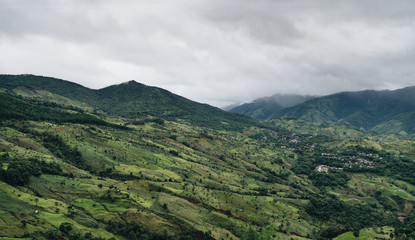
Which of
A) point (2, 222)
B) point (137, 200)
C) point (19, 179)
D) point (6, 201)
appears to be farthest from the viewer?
point (137, 200)

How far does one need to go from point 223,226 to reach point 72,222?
9858cm

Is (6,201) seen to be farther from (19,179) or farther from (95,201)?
(95,201)

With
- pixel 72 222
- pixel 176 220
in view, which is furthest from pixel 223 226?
pixel 72 222

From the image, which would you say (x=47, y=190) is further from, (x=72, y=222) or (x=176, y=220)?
(x=176, y=220)

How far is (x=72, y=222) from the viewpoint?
130375mm

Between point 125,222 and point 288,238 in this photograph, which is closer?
point 125,222

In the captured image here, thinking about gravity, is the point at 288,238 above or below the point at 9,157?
below

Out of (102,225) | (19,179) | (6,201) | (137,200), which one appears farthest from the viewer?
(137,200)

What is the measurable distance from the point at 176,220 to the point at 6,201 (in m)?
90.3

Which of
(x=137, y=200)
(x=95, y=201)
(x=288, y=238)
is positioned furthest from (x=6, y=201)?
(x=288, y=238)

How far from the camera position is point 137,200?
175 metres

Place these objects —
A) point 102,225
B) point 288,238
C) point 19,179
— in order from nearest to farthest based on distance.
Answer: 1. point 102,225
2. point 19,179
3. point 288,238

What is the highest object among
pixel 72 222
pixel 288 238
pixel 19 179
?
pixel 19 179

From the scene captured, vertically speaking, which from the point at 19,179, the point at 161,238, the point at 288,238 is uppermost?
the point at 19,179
